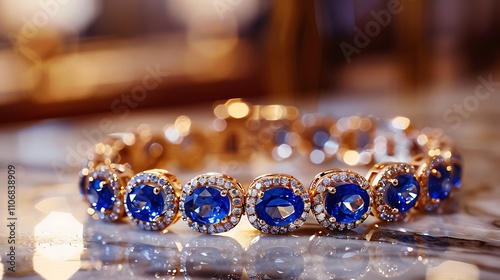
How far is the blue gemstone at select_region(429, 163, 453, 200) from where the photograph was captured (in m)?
0.61

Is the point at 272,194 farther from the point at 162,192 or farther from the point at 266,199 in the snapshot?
the point at 162,192

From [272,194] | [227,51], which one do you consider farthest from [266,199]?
[227,51]

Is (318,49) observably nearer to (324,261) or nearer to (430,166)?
(430,166)

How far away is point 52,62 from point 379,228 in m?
1.26

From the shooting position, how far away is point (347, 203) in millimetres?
543

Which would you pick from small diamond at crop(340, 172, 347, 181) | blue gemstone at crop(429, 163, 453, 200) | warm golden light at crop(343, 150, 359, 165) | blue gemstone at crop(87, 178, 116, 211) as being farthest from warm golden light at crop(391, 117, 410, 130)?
blue gemstone at crop(87, 178, 116, 211)

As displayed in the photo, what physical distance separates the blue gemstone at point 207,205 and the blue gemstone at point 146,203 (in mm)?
29

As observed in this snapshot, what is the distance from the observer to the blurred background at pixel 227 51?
1321mm

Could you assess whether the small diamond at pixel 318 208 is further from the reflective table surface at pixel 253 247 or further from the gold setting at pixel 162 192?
the gold setting at pixel 162 192

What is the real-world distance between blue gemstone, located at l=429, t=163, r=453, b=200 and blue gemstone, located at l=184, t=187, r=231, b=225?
22cm

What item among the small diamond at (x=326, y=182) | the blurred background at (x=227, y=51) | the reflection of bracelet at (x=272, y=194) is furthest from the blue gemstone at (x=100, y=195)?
the blurred background at (x=227, y=51)

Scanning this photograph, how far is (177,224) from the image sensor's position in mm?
603

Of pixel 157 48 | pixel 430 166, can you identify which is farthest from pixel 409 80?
pixel 157 48

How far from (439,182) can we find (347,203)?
0.43 feet
